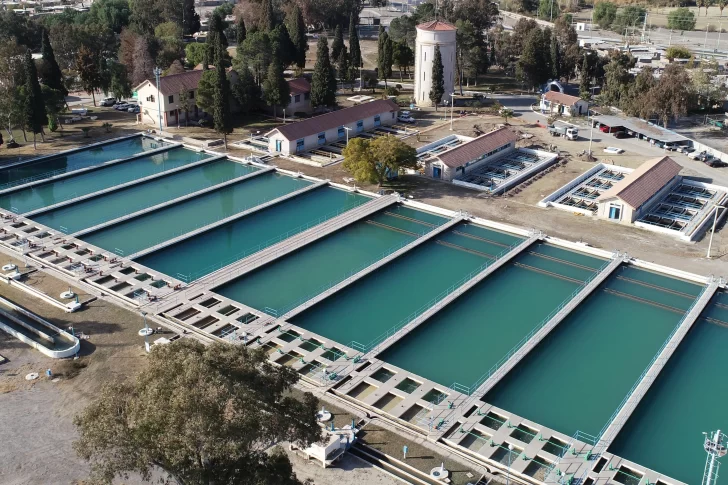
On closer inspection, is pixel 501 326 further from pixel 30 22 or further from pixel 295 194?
pixel 30 22

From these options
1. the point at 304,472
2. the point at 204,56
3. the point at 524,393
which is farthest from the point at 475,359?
the point at 204,56

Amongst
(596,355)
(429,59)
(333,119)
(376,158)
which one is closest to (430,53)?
(429,59)

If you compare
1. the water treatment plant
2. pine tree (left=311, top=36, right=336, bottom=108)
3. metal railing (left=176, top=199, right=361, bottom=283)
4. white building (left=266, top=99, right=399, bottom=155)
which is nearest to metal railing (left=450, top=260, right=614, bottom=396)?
the water treatment plant

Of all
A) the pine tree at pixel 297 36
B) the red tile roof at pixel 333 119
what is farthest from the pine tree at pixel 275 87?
the pine tree at pixel 297 36

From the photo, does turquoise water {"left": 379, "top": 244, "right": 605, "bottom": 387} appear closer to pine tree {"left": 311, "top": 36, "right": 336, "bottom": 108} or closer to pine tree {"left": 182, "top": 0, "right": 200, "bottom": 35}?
pine tree {"left": 311, "top": 36, "right": 336, "bottom": 108}

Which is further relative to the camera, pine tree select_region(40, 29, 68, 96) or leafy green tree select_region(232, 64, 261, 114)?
pine tree select_region(40, 29, 68, 96)

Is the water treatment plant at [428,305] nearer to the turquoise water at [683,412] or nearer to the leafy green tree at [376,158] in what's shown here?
the turquoise water at [683,412]

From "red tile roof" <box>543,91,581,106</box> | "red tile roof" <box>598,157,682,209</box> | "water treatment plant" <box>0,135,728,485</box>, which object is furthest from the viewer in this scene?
"red tile roof" <box>543,91,581,106</box>
